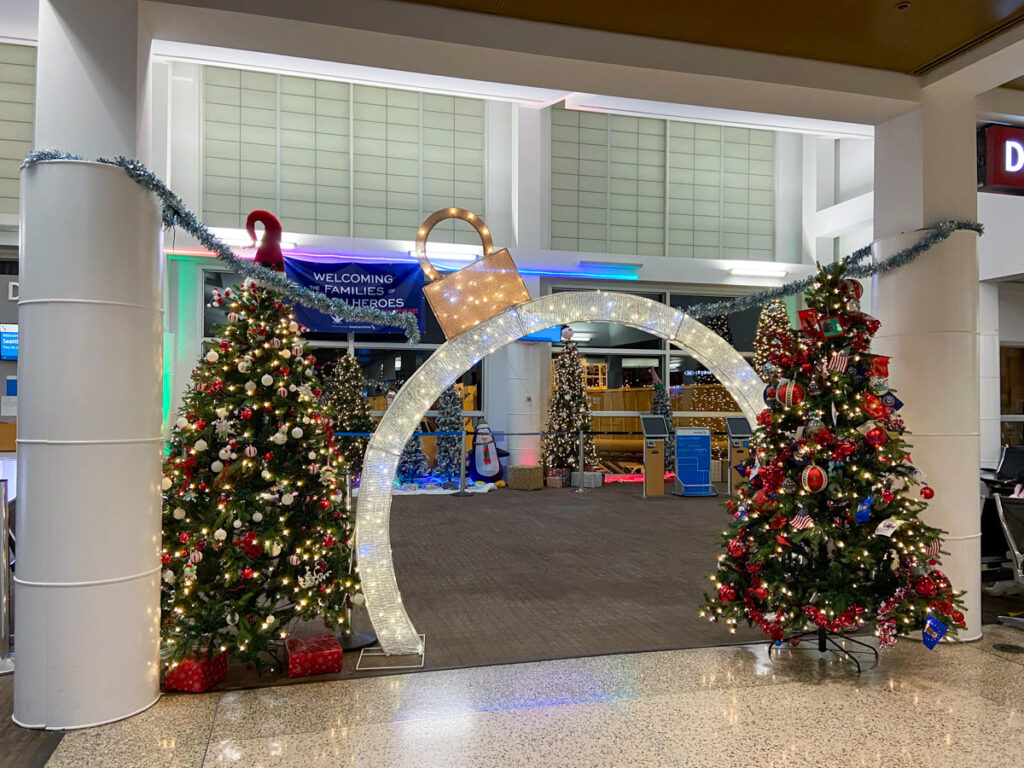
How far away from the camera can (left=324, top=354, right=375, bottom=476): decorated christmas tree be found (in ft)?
39.5

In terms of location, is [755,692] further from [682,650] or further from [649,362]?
[649,362]

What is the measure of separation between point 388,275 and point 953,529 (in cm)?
974

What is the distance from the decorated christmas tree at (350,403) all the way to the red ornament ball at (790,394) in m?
8.79

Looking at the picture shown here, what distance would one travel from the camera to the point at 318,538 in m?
4.03

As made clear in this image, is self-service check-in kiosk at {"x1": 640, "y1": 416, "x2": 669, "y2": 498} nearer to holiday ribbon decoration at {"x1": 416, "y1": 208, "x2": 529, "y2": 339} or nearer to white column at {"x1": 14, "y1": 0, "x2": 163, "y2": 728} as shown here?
holiday ribbon decoration at {"x1": 416, "y1": 208, "x2": 529, "y2": 339}

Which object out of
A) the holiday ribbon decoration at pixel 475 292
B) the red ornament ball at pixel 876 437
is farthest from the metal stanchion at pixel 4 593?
→ the red ornament ball at pixel 876 437

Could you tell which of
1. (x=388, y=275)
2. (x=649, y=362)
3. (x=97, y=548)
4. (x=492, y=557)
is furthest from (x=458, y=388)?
(x=97, y=548)

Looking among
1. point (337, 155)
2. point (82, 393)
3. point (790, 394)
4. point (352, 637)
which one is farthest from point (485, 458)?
point (82, 393)

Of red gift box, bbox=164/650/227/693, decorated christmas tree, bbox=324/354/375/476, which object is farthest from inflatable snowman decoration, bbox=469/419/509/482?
red gift box, bbox=164/650/227/693

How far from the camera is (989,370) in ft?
39.5

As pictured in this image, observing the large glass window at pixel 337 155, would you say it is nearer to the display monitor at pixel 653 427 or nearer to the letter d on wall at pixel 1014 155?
the display monitor at pixel 653 427

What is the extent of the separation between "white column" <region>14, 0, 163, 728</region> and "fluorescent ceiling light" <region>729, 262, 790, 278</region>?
12589 mm

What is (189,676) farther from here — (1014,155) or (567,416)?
(567,416)

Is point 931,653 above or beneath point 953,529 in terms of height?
beneath
